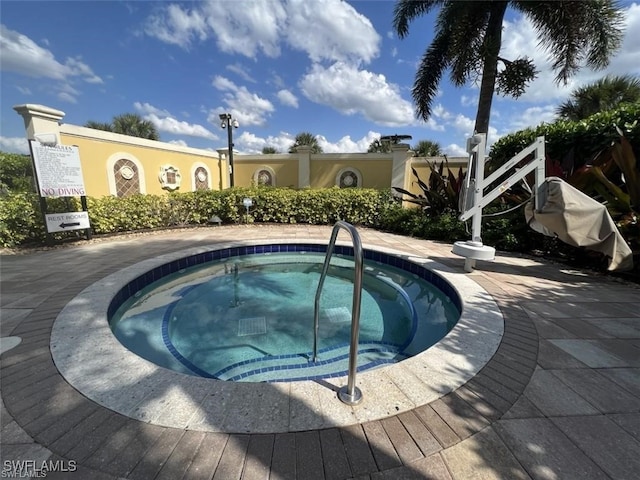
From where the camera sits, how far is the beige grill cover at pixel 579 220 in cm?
323

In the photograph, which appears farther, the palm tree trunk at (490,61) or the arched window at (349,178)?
the arched window at (349,178)

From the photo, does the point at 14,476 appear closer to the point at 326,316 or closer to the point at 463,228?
the point at 326,316

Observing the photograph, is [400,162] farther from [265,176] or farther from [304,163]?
[265,176]

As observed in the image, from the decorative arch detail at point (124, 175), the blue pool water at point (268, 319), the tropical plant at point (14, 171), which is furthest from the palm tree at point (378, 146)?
the tropical plant at point (14, 171)

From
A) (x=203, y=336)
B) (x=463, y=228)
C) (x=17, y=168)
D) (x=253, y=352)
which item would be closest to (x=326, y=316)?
(x=253, y=352)

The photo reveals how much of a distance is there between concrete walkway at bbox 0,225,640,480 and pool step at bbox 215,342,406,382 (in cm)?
99

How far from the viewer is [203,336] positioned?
3244mm

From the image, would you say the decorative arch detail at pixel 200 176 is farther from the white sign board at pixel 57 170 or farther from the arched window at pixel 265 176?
the white sign board at pixel 57 170

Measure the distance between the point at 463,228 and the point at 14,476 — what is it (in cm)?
718

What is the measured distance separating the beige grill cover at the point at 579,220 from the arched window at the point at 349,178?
31.7 ft

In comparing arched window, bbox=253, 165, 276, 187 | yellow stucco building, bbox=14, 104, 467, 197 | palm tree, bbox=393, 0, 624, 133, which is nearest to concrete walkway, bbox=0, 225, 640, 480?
yellow stucco building, bbox=14, 104, 467, 197

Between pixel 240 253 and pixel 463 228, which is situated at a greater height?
pixel 463 228

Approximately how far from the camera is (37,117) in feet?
20.7

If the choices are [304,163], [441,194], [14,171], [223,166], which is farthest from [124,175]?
[14,171]
